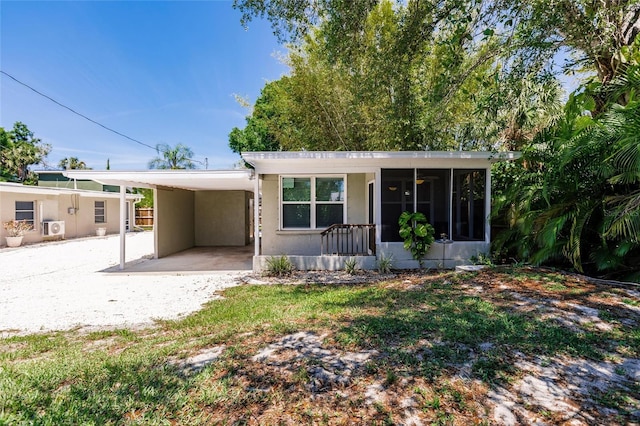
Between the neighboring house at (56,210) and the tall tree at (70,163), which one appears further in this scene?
the tall tree at (70,163)

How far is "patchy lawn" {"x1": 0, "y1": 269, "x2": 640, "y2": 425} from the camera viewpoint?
6.62 ft

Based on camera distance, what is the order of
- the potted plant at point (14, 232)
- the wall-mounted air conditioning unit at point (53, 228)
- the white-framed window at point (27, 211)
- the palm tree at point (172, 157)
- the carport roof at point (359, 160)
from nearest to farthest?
the carport roof at point (359, 160), the potted plant at point (14, 232), the white-framed window at point (27, 211), the wall-mounted air conditioning unit at point (53, 228), the palm tree at point (172, 157)

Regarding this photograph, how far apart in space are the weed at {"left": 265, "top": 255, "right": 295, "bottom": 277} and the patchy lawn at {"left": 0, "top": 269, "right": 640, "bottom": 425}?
3087 mm

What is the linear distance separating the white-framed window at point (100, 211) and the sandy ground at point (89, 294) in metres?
8.72

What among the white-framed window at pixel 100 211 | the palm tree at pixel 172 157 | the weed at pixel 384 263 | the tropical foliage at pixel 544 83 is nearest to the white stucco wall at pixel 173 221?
the tropical foliage at pixel 544 83

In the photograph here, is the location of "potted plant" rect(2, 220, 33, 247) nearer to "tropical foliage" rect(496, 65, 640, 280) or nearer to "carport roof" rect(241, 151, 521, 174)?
"carport roof" rect(241, 151, 521, 174)

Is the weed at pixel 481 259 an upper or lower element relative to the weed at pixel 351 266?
upper

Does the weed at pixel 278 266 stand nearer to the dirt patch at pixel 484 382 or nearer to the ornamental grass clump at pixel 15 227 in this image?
the dirt patch at pixel 484 382

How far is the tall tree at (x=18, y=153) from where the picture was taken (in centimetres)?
2661

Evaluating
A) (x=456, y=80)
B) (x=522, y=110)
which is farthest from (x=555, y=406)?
(x=522, y=110)

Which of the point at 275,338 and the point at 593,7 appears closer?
the point at 275,338

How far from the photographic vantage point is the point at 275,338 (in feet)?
10.7

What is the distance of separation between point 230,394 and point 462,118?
38.5 ft

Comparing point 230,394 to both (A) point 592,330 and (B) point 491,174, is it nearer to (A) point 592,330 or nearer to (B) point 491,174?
(A) point 592,330
